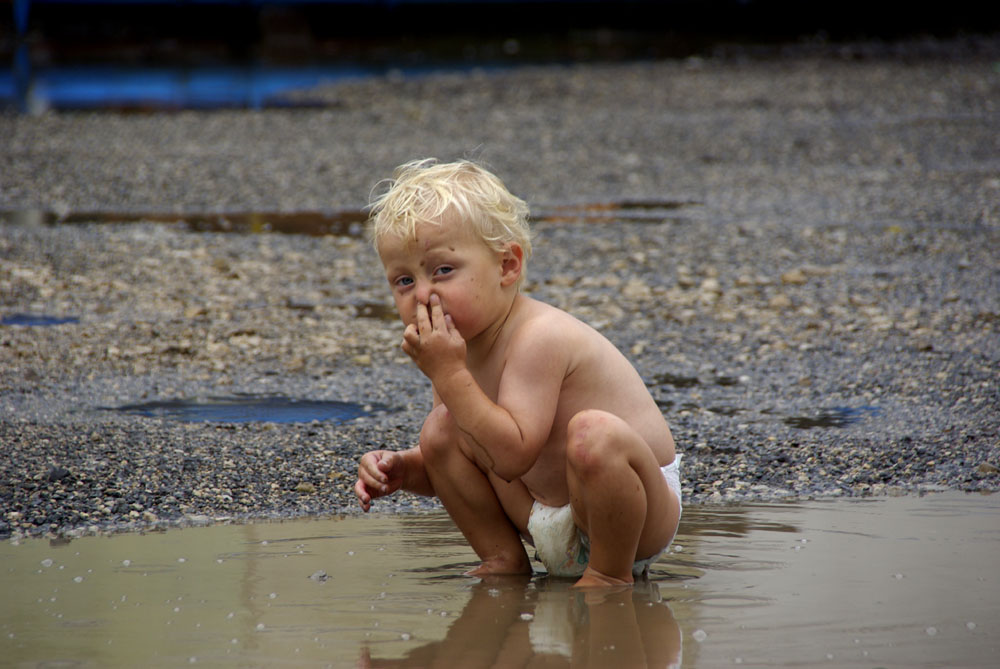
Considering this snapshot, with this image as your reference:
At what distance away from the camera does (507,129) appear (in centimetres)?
1373

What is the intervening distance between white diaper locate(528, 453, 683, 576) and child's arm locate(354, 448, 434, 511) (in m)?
0.30

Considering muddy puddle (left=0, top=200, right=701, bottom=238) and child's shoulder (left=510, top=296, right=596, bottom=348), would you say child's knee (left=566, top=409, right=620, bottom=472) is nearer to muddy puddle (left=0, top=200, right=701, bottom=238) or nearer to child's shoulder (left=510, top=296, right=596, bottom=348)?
child's shoulder (left=510, top=296, right=596, bottom=348)

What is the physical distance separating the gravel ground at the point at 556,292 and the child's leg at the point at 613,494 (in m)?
0.87

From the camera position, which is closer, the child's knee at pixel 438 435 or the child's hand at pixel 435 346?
the child's hand at pixel 435 346

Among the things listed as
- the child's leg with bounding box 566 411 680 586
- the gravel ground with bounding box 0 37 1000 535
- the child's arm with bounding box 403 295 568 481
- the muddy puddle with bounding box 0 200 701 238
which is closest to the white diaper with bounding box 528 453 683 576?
the child's leg with bounding box 566 411 680 586

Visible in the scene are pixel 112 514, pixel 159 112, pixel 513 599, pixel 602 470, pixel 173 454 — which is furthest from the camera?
pixel 159 112

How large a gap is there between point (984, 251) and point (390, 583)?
5605 millimetres

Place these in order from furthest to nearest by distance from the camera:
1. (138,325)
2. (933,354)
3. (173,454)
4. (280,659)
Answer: (138,325) → (933,354) → (173,454) → (280,659)

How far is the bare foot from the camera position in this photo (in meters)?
2.88

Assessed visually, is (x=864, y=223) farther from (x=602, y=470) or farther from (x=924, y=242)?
(x=602, y=470)

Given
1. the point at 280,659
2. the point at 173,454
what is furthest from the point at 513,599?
the point at 173,454

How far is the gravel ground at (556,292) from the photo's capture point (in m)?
3.98

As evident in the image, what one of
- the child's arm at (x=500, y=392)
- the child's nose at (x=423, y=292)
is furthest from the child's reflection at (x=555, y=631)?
the child's nose at (x=423, y=292)

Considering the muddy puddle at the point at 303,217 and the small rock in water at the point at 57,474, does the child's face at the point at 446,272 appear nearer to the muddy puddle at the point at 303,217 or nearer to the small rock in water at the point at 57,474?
the small rock in water at the point at 57,474
